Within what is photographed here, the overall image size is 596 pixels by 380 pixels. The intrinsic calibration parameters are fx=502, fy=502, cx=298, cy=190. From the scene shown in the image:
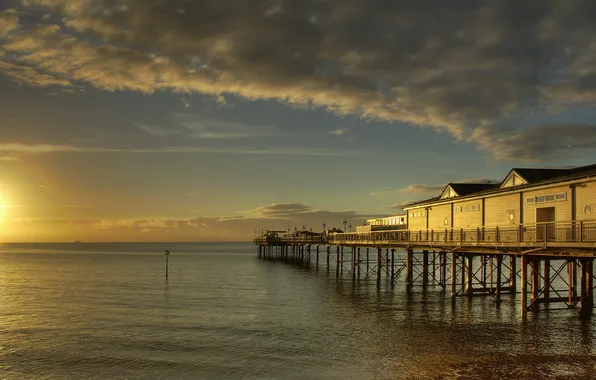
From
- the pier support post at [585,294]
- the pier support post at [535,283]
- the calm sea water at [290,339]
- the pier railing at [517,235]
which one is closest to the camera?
the calm sea water at [290,339]

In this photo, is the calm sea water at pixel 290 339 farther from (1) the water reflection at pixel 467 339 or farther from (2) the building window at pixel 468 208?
(2) the building window at pixel 468 208

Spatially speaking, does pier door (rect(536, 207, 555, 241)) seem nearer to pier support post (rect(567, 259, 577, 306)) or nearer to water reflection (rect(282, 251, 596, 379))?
pier support post (rect(567, 259, 577, 306))

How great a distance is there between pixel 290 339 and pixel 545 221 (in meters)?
18.9

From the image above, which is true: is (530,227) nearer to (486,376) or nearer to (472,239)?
(472,239)

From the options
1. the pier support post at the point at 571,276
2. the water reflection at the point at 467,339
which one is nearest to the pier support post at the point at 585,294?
the pier support post at the point at 571,276

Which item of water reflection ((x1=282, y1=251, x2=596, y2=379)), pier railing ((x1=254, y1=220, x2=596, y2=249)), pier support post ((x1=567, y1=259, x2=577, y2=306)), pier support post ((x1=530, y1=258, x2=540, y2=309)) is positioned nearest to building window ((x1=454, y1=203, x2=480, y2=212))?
pier railing ((x1=254, y1=220, x2=596, y2=249))

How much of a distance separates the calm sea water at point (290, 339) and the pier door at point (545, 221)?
542 cm

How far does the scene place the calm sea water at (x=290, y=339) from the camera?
2233 cm

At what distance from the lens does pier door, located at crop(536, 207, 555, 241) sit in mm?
31292

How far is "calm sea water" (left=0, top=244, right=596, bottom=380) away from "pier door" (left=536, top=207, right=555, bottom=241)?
5417mm

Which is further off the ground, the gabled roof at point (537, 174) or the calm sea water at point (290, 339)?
the gabled roof at point (537, 174)

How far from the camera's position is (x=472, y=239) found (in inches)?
1497

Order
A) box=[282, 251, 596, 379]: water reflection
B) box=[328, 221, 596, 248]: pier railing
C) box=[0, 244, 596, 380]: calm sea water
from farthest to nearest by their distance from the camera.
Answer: box=[328, 221, 596, 248]: pier railing
box=[0, 244, 596, 380]: calm sea water
box=[282, 251, 596, 379]: water reflection

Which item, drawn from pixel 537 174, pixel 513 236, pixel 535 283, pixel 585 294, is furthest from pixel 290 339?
pixel 537 174
